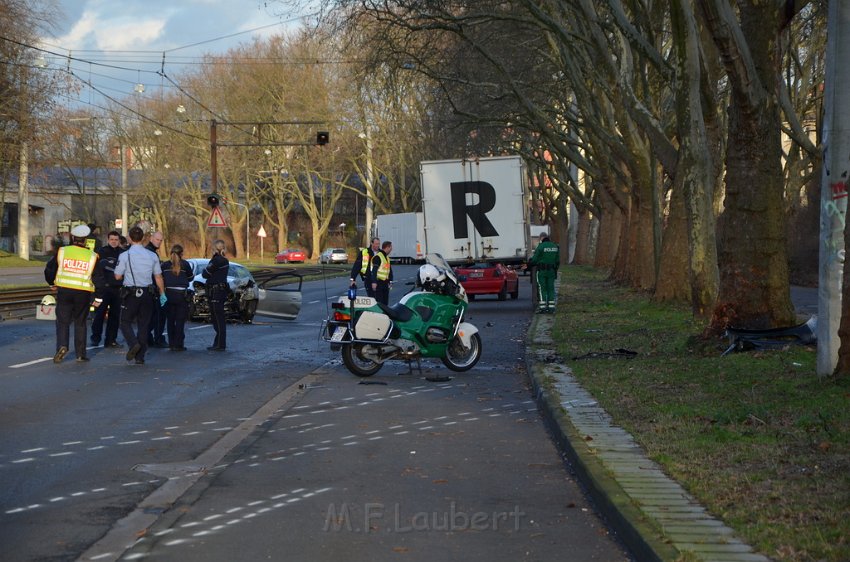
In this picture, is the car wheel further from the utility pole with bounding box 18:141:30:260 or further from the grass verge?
the utility pole with bounding box 18:141:30:260

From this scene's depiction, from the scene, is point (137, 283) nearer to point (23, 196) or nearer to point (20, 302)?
point (20, 302)

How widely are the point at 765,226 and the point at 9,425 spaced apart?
914 cm

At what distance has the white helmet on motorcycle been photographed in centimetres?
1574

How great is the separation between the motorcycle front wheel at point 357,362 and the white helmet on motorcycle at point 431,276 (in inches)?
51.5

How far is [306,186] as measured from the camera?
79.9 m

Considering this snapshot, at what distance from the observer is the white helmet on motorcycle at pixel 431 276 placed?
51.6 ft

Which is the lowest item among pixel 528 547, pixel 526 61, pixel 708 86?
pixel 528 547

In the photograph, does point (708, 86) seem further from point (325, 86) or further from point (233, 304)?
point (325, 86)

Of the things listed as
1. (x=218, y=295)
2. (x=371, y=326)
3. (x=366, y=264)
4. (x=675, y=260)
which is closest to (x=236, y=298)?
(x=366, y=264)

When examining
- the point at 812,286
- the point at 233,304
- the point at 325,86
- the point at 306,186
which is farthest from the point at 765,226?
the point at 306,186

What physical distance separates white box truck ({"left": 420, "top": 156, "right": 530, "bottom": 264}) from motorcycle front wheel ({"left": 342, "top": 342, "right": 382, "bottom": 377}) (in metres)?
13.9

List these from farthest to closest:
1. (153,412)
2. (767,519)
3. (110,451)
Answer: (153,412) < (110,451) < (767,519)

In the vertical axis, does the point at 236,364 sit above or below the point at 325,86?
below

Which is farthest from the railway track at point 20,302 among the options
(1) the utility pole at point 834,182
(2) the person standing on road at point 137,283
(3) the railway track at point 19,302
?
(1) the utility pole at point 834,182
